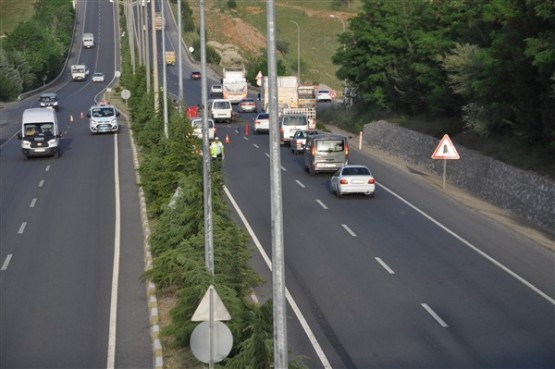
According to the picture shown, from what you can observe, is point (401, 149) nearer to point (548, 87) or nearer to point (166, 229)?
point (548, 87)

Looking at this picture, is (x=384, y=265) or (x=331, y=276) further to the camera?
(x=384, y=265)

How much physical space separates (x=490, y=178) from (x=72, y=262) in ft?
61.4

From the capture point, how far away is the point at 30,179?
139ft

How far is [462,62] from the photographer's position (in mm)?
45250

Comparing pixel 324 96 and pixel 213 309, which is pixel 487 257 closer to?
pixel 213 309

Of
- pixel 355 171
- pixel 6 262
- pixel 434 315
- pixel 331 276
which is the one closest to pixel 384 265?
pixel 331 276

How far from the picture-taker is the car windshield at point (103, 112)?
60.3 metres

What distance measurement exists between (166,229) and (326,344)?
6267 mm

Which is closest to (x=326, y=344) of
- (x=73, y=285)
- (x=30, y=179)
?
(x=73, y=285)

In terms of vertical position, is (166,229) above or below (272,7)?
below

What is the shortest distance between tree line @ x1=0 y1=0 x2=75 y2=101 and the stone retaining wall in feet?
190

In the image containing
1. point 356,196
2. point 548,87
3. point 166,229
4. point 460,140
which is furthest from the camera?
point 460,140

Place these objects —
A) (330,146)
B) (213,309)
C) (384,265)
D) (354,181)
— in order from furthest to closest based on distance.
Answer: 1. (330,146)
2. (354,181)
3. (384,265)
4. (213,309)

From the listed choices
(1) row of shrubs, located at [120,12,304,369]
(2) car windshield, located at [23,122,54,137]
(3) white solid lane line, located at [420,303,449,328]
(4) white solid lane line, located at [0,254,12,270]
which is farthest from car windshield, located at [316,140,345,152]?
(3) white solid lane line, located at [420,303,449,328]
